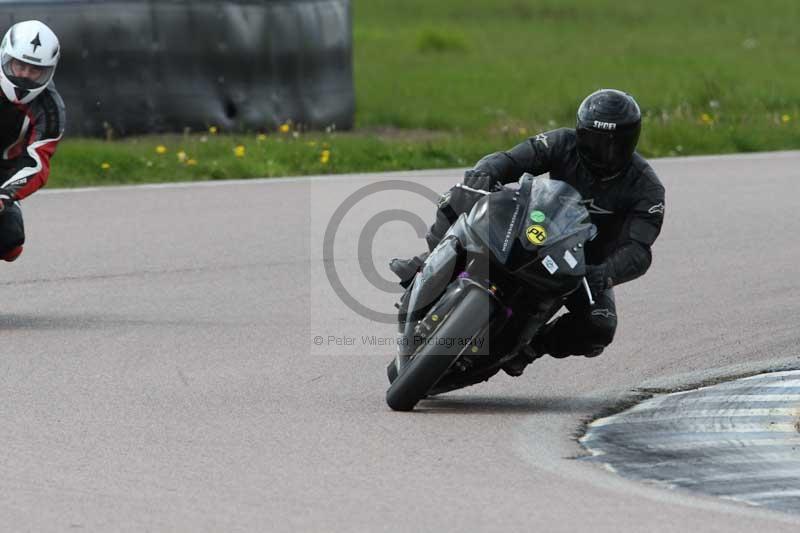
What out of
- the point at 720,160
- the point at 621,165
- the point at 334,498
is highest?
the point at 621,165

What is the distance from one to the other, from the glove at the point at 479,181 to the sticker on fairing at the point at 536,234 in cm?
48

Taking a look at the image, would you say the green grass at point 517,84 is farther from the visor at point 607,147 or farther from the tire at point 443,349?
the tire at point 443,349

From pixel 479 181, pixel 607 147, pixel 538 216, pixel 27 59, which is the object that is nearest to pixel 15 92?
pixel 27 59

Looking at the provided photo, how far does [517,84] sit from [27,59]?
594 inches

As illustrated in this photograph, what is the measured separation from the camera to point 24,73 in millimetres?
9422

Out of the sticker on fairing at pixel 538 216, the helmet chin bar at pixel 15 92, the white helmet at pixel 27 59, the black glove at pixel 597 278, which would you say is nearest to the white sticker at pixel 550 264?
the sticker on fairing at pixel 538 216

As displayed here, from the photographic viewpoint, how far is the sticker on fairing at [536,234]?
22.9 ft

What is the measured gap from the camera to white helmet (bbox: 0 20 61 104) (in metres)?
9.34

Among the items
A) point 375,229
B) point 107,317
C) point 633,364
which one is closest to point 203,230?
point 375,229

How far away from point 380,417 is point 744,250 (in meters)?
5.10

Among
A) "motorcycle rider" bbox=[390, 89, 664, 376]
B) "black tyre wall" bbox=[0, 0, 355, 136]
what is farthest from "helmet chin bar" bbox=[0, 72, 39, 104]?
"black tyre wall" bbox=[0, 0, 355, 136]

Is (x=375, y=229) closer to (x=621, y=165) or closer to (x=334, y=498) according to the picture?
(x=621, y=165)

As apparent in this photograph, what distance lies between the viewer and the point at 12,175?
388 inches

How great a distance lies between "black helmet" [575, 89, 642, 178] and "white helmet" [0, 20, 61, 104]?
10.5 feet
